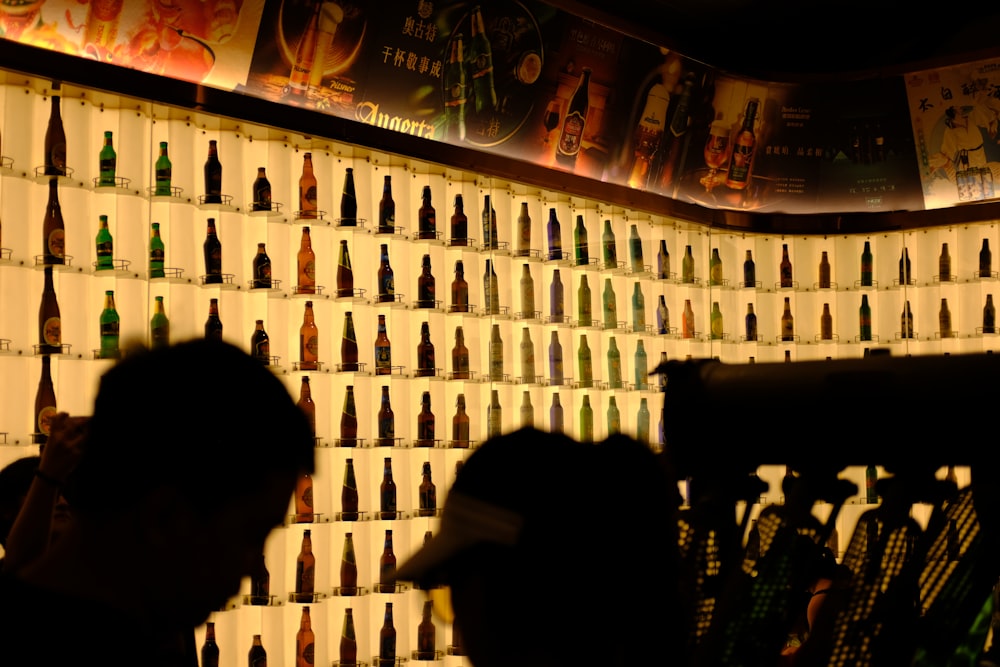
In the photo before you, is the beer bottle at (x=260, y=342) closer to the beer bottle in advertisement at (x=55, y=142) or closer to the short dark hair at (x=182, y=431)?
the beer bottle in advertisement at (x=55, y=142)

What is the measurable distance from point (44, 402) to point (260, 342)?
95 cm

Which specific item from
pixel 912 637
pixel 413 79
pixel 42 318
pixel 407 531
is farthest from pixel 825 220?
pixel 912 637

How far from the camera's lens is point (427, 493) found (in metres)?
5.23

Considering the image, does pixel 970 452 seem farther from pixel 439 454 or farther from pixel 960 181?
pixel 960 181

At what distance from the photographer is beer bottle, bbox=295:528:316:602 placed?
15.3 feet

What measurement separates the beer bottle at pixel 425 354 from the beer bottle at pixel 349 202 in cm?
65

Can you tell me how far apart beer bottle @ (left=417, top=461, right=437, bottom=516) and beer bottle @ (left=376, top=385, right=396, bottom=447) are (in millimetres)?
281

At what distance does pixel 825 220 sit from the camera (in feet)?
23.2

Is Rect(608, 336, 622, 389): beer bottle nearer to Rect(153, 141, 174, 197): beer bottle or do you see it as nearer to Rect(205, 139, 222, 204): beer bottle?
Rect(205, 139, 222, 204): beer bottle

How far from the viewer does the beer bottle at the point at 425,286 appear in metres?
5.21

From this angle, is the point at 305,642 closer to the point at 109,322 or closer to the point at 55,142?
the point at 109,322

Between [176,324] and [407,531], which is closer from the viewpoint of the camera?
[176,324]

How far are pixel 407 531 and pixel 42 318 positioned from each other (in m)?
1.95

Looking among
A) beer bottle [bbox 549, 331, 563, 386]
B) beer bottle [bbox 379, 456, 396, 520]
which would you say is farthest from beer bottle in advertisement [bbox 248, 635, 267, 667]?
beer bottle [bbox 549, 331, 563, 386]
